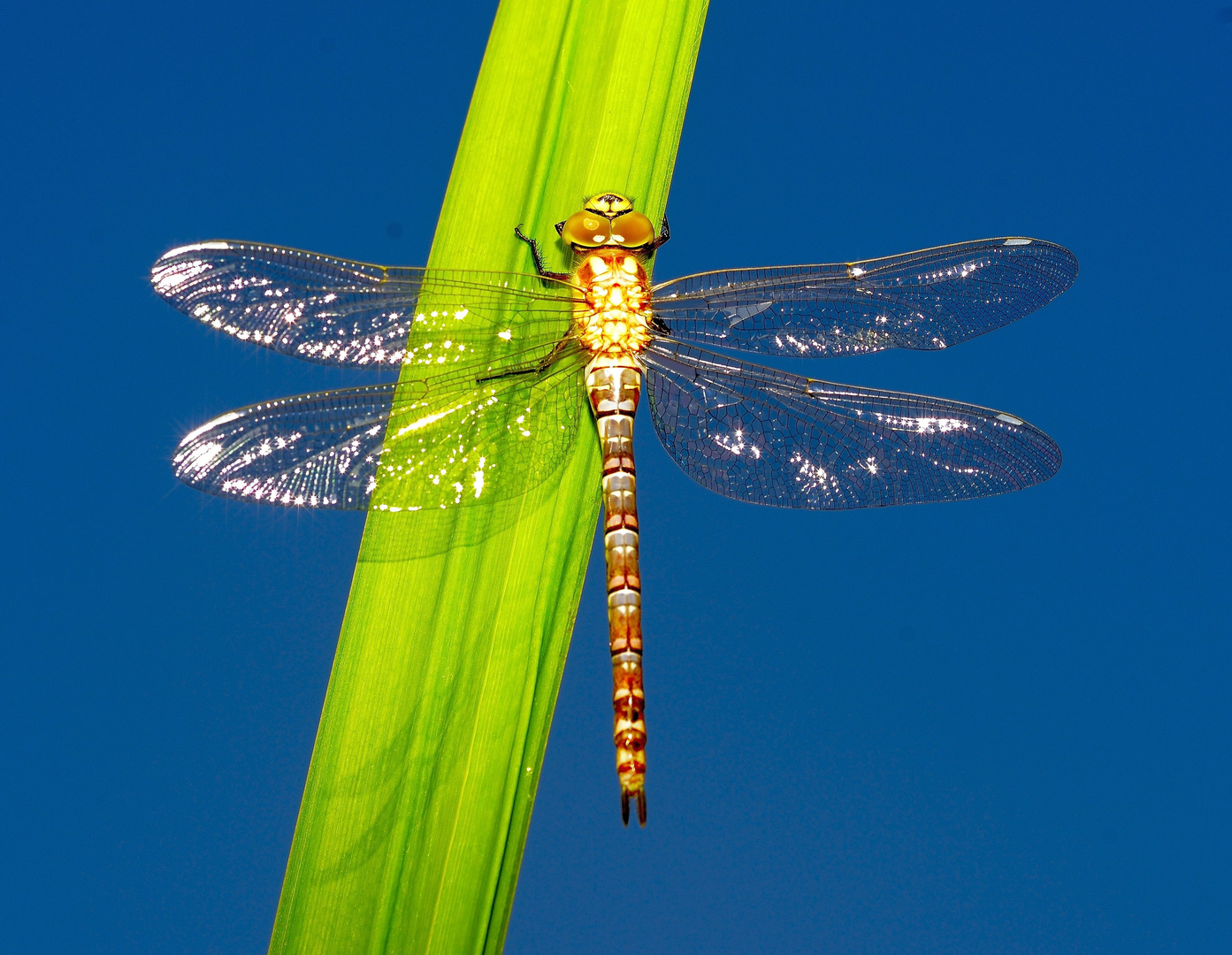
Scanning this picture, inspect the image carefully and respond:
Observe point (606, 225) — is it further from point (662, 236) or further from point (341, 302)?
point (341, 302)

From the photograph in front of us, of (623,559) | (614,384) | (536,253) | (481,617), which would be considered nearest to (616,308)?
(614,384)

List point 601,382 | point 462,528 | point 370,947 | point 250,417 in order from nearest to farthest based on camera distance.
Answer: point 370,947, point 462,528, point 250,417, point 601,382

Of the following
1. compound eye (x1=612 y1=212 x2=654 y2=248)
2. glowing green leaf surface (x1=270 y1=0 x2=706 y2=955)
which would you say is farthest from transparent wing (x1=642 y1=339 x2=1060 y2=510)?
glowing green leaf surface (x1=270 y1=0 x2=706 y2=955)

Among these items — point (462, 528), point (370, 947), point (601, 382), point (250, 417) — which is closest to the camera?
point (370, 947)

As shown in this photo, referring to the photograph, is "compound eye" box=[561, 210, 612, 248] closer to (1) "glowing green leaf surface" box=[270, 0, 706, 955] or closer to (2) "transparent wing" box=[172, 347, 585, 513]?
(1) "glowing green leaf surface" box=[270, 0, 706, 955]

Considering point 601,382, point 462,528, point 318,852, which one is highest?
point 601,382

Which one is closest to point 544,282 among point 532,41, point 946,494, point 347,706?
point 532,41

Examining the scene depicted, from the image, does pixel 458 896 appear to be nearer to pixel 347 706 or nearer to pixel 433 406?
pixel 347 706
